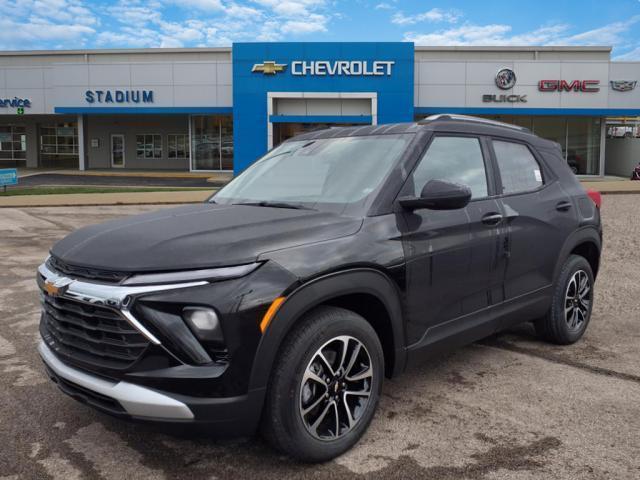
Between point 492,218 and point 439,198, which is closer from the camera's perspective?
point 439,198

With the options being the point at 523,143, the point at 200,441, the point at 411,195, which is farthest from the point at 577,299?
the point at 200,441

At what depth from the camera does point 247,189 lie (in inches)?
162

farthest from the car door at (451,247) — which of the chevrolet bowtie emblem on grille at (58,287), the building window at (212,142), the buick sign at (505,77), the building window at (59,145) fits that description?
the building window at (59,145)

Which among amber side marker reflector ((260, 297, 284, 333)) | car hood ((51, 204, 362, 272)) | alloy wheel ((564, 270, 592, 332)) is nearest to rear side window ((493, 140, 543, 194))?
alloy wheel ((564, 270, 592, 332))

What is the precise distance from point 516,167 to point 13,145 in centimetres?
4482

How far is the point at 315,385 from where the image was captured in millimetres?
2934

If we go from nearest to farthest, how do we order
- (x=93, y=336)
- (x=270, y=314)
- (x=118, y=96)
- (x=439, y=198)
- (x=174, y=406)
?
(x=174, y=406) → (x=270, y=314) → (x=93, y=336) → (x=439, y=198) → (x=118, y=96)

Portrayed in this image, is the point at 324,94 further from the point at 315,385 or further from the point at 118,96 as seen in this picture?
the point at 315,385

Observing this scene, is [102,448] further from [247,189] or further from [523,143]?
[523,143]

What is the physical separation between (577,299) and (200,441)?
3.39 m

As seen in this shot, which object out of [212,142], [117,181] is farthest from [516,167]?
[212,142]

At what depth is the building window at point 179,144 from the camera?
131 ft

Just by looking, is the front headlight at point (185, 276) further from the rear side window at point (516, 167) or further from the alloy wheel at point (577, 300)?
the alloy wheel at point (577, 300)

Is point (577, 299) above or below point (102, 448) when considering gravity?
above
